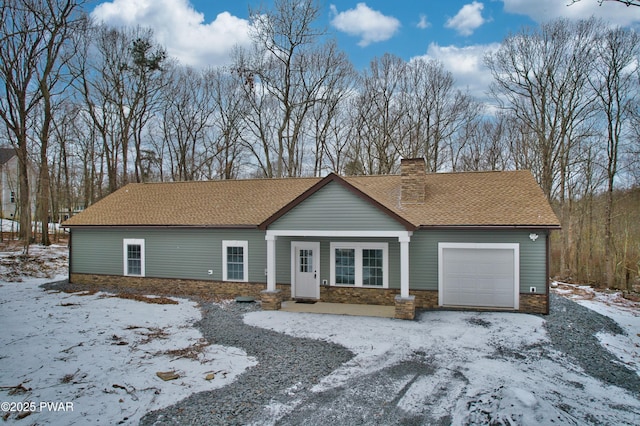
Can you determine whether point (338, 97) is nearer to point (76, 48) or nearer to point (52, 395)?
point (76, 48)

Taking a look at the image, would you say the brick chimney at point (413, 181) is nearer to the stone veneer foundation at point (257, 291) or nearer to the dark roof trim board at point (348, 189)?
the dark roof trim board at point (348, 189)

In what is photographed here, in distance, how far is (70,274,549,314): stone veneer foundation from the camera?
1169 centimetres

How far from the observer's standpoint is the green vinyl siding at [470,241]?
11.1 metres

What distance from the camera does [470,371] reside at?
6.90 meters

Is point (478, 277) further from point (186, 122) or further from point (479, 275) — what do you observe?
point (186, 122)

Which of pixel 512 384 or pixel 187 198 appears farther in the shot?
pixel 187 198

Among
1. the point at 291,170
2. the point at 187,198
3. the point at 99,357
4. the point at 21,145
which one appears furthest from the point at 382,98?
the point at 99,357

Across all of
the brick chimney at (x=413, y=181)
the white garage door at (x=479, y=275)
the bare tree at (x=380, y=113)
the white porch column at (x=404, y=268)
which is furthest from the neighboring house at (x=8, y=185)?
the white garage door at (x=479, y=275)

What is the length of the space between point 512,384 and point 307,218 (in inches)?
273

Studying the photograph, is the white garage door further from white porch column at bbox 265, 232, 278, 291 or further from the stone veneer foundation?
white porch column at bbox 265, 232, 278, 291

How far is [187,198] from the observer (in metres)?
16.4

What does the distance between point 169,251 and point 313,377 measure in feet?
31.5

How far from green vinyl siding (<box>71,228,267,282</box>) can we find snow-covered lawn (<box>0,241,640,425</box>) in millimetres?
2362

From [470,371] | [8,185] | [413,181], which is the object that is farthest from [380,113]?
[8,185]
